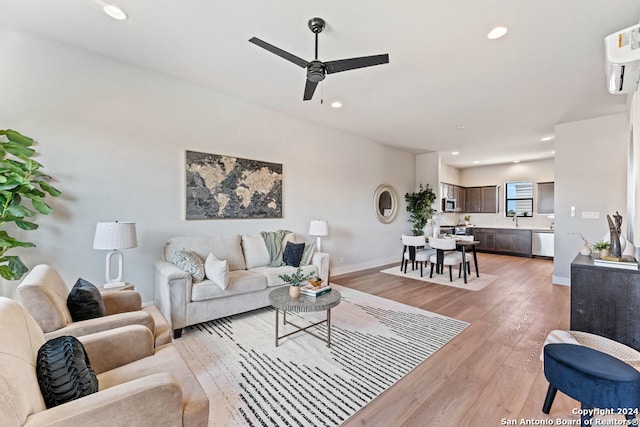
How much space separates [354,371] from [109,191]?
10.7 ft

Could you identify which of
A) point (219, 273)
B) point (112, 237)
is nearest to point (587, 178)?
point (219, 273)

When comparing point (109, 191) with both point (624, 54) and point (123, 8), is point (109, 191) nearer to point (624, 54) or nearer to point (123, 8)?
point (123, 8)

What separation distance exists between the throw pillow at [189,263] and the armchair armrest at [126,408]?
1.98m

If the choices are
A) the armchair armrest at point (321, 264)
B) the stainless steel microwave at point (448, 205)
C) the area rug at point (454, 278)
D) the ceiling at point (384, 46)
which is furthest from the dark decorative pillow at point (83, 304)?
the stainless steel microwave at point (448, 205)

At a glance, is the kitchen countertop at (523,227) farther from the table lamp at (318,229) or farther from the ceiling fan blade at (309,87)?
the ceiling fan blade at (309,87)

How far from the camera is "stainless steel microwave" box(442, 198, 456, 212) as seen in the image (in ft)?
28.2

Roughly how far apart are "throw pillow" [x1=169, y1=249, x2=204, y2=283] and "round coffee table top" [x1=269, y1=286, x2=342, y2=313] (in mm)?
932

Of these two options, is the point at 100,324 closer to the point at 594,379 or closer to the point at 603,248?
the point at 594,379

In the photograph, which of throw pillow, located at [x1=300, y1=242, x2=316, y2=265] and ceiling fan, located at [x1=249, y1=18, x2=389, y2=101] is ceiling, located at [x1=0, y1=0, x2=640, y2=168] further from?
throw pillow, located at [x1=300, y1=242, x2=316, y2=265]

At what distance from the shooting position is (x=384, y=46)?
2746 mm

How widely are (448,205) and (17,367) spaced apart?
9.53 metres

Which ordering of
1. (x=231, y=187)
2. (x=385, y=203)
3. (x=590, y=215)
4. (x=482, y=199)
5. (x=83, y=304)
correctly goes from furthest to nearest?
(x=482, y=199) → (x=385, y=203) → (x=590, y=215) → (x=231, y=187) → (x=83, y=304)

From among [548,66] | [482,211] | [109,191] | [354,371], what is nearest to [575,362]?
[354,371]

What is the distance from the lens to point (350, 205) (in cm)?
586
